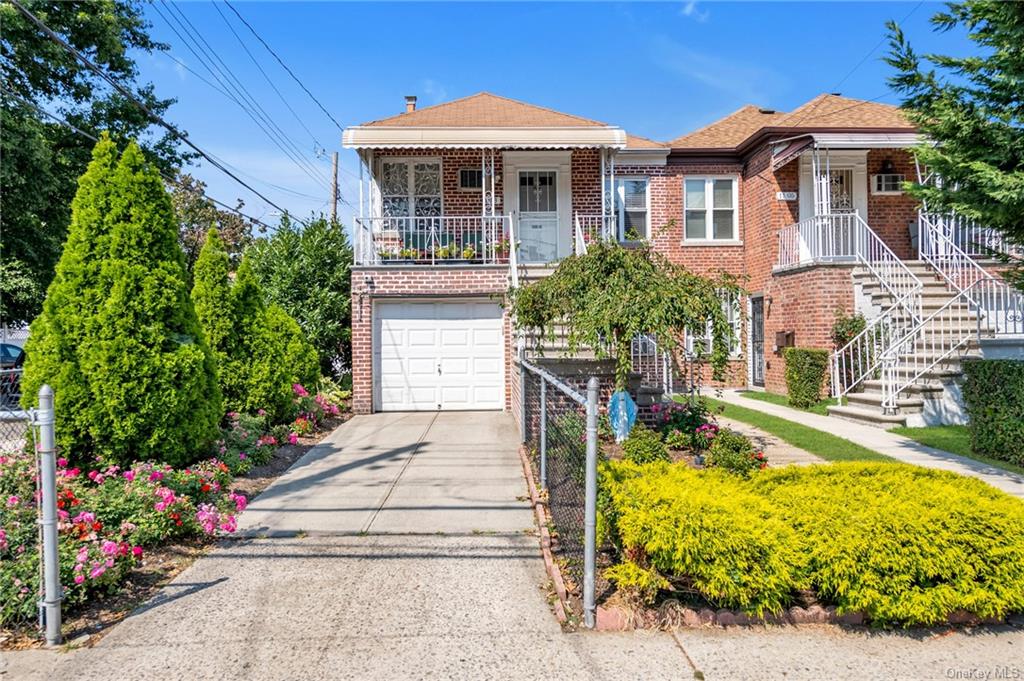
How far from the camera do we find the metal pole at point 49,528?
11.9 feet

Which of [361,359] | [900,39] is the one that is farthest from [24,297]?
[900,39]

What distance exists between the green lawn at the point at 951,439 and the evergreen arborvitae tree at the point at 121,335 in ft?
29.3

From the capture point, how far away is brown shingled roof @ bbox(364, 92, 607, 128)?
1412 cm

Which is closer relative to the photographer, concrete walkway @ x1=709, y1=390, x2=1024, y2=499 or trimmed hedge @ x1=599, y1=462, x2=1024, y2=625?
trimmed hedge @ x1=599, y1=462, x2=1024, y2=625

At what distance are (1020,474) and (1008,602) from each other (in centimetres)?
454

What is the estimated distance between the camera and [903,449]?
865 centimetres

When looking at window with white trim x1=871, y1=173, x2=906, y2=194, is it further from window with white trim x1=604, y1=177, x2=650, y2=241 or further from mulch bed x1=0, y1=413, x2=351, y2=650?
mulch bed x1=0, y1=413, x2=351, y2=650

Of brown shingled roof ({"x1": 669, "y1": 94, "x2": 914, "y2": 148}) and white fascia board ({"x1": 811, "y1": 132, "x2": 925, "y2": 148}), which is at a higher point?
brown shingled roof ({"x1": 669, "y1": 94, "x2": 914, "y2": 148})

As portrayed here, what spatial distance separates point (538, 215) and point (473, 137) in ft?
8.55

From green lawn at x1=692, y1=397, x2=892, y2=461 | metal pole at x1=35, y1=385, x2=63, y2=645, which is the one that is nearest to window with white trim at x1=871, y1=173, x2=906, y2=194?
green lawn at x1=692, y1=397, x2=892, y2=461

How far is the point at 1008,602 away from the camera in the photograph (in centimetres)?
366

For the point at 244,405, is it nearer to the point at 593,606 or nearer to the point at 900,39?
the point at 593,606

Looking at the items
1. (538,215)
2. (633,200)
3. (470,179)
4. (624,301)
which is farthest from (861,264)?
(624,301)

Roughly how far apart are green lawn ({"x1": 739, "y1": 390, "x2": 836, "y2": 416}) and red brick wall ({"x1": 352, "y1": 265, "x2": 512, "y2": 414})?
226 inches
